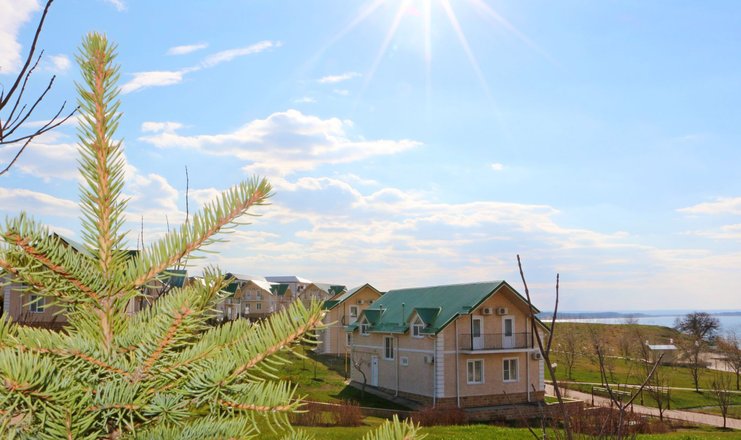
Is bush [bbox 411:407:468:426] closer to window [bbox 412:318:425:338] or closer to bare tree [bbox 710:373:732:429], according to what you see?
window [bbox 412:318:425:338]

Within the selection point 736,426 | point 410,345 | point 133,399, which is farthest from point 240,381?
point 736,426

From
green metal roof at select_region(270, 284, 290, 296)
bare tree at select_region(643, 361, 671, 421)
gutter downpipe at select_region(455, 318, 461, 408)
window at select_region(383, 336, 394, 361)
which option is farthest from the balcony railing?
green metal roof at select_region(270, 284, 290, 296)

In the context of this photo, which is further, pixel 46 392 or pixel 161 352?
pixel 161 352

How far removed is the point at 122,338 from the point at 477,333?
1009 inches

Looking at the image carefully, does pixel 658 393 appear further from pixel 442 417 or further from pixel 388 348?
pixel 388 348

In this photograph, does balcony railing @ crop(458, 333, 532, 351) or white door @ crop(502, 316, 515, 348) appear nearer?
balcony railing @ crop(458, 333, 532, 351)

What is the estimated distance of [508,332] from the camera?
26.5 metres

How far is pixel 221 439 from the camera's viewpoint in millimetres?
1251

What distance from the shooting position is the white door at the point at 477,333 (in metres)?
25.5

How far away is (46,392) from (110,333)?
0.88 ft

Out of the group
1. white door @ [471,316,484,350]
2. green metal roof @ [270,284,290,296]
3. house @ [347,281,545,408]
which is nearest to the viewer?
house @ [347,281,545,408]

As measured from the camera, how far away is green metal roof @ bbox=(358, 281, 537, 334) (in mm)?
25391

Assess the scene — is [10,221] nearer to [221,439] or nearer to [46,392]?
[46,392]

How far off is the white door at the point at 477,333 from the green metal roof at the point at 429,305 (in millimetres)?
1044
